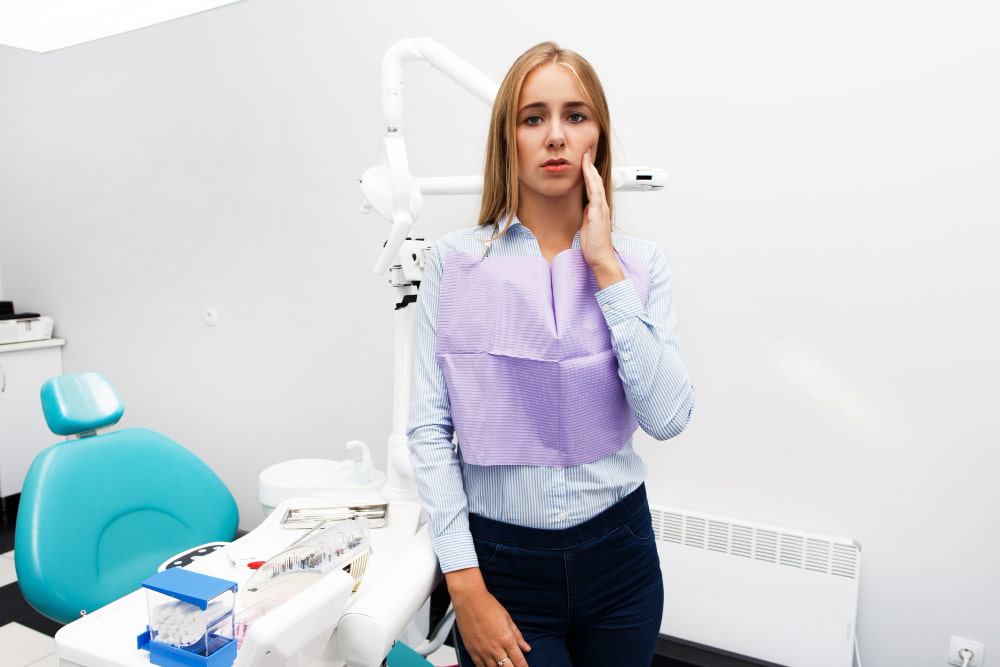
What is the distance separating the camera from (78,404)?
1.37 meters

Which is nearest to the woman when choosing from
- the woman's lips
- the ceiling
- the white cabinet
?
the woman's lips

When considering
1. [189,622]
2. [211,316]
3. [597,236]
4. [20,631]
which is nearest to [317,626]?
[189,622]

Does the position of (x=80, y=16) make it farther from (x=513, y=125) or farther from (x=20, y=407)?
(x=513, y=125)

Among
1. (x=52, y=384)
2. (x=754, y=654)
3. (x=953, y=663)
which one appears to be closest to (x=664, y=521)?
(x=754, y=654)

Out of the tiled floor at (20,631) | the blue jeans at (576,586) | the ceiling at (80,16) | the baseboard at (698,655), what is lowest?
the baseboard at (698,655)

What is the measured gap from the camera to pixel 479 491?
39.8 inches

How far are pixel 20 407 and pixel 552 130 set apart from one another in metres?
3.20

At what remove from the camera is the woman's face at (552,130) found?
1.00 meters

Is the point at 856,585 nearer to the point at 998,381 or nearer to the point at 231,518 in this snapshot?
the point at 998,381

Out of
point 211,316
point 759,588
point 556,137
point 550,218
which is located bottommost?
point 759,588

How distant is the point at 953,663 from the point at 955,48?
1659mm

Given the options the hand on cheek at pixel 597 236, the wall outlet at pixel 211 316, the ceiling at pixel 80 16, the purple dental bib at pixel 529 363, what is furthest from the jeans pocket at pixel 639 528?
the ceiling at pixel 80 16

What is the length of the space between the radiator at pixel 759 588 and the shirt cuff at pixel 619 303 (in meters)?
1.20

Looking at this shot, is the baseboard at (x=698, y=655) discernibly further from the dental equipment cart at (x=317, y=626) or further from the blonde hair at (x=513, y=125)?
the blonde hair at (x=513, y=125)
